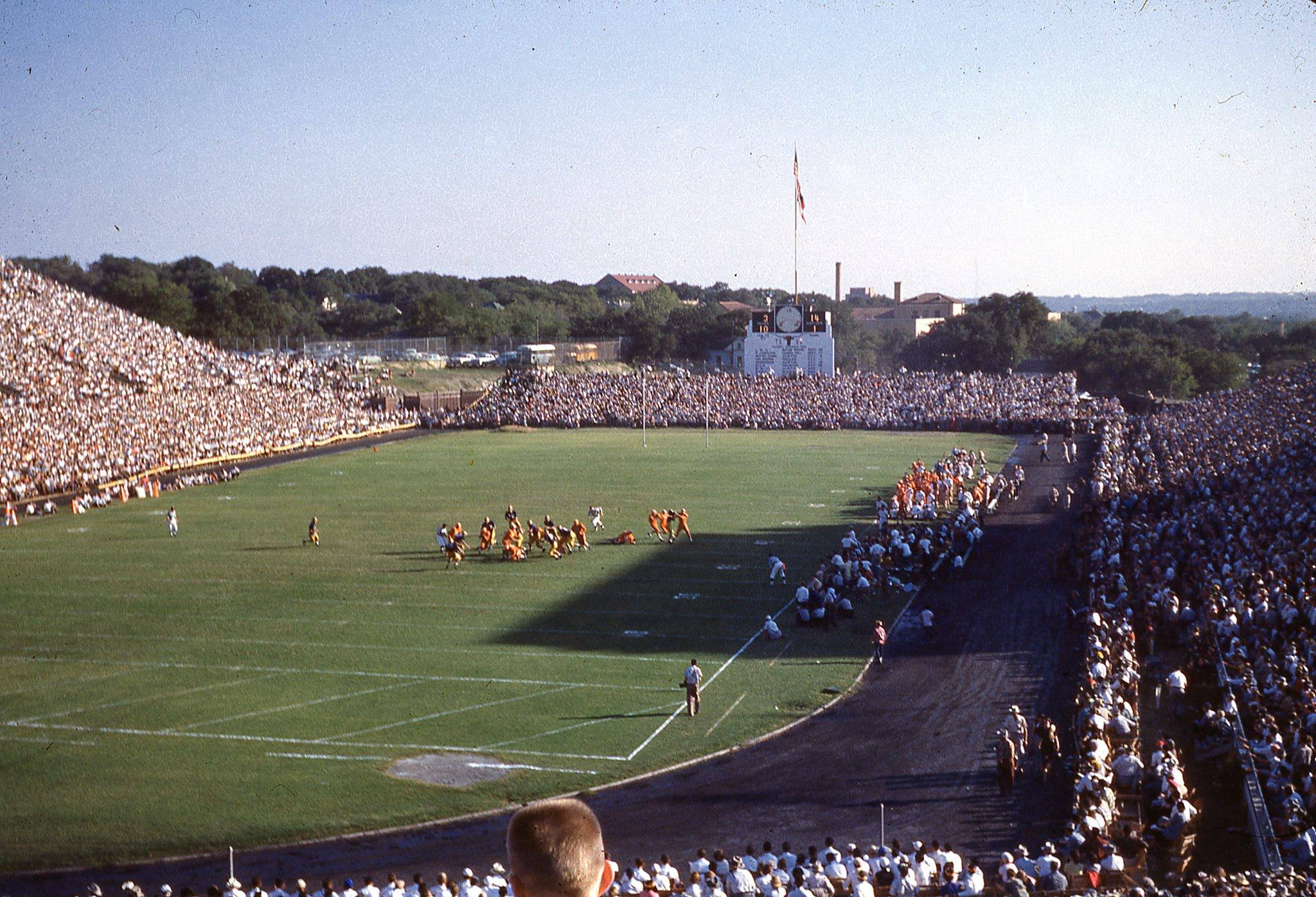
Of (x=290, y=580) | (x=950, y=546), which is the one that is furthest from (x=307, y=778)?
(x=950, y=546)

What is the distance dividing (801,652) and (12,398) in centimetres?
3898

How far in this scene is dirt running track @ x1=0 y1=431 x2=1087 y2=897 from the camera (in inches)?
547

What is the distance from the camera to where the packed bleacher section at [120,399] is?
46.0 metres

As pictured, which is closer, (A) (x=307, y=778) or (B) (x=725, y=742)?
(A) (x=307, y=778)

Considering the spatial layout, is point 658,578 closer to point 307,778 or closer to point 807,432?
point 307,778

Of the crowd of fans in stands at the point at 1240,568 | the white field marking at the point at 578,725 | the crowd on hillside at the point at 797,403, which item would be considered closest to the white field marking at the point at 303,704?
the white field marking at the point at 578,725

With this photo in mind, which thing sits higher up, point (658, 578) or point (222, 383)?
point (222, 383)

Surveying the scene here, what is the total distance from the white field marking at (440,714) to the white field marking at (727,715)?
2580mm

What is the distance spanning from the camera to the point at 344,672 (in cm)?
2089

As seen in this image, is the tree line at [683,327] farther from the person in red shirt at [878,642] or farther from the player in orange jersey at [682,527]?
the person in red shirt at [878,642]

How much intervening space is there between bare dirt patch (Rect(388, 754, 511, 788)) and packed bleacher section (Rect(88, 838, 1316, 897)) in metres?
3.02

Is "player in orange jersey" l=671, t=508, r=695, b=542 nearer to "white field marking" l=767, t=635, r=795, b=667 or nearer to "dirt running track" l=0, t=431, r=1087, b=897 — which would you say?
"white field marking" l=767, t=635, r=795, b=667

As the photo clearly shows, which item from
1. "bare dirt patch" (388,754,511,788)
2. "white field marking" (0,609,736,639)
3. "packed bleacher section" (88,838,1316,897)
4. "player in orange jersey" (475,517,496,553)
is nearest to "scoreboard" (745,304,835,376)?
"player in orange jersey" (475,517,496,553)

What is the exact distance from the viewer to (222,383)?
6331cm
